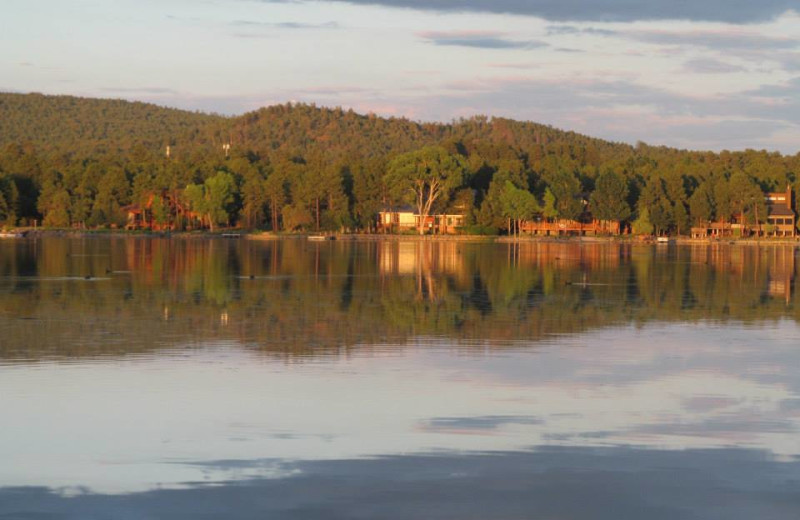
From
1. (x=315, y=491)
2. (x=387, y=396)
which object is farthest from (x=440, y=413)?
(x=315, y=491)

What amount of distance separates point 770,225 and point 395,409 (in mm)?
148964

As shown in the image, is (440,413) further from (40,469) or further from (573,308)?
(573,308)

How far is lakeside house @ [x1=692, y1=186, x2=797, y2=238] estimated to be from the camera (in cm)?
15588

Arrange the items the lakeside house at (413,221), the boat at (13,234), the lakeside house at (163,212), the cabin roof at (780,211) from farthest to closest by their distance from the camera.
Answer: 1. the cabin roof at (780,211)
2. the lakeside house at (413,221)
3. the lakeside house at (163,212)
4. the boat at (13,234)

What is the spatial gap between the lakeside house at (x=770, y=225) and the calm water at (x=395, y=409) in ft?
407

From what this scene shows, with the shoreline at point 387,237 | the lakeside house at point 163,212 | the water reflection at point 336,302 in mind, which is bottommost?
the shoreline at point 387,237

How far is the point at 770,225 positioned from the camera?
512 ft

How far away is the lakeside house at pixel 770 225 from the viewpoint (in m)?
156

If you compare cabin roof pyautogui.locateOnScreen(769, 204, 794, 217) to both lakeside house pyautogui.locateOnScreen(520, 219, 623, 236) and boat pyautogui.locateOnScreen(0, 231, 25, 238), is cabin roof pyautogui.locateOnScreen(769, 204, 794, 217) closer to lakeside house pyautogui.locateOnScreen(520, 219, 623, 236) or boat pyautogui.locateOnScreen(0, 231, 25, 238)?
lakeside house pyautogui.locateOnScreen(520, 219, 623, 236)

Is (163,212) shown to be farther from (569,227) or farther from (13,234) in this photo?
(569,227)

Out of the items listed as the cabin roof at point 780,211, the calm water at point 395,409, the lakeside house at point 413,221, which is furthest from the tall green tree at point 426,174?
the calm water at point 395,409

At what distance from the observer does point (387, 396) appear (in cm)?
1883

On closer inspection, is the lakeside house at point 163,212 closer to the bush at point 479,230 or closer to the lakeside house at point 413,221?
the lakeside house at point 413,221

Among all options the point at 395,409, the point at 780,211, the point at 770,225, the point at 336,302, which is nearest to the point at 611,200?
the point at 770,225
